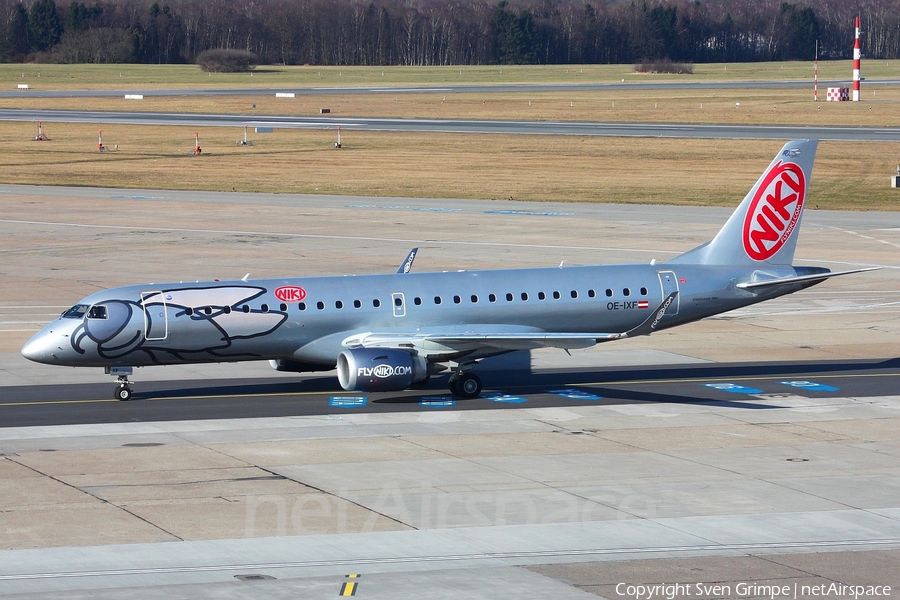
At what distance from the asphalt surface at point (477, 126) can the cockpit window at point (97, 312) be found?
91.2 meters

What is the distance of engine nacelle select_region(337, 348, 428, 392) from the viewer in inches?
1403

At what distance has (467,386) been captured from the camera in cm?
3819

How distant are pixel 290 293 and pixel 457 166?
67.3 metres

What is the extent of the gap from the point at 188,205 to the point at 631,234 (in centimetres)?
3061

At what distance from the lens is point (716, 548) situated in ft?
78.3

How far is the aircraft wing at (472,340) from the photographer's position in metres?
36.5

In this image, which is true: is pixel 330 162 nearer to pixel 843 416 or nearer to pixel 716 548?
pixel 843 416

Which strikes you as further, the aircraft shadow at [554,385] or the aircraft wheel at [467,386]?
the aircraft wheel at [467,386]

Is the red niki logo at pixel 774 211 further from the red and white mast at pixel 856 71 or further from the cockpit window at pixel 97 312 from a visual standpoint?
the red and white mast at pixel 856 71

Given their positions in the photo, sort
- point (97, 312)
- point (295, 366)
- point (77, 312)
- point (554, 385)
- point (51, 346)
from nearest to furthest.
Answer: point (51, 346)
point (97, 312)
point (77, 312)
point (295, 366)
point (554, 385)

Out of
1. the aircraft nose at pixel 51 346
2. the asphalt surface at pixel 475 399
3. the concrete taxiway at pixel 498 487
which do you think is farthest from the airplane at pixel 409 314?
the concrete taxiway at pixel 498 487

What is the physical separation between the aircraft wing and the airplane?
0.04 m
